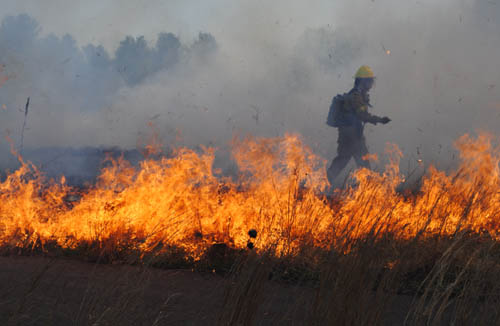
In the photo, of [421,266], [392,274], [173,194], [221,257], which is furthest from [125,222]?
[392,274]

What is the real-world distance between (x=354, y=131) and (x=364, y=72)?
1.43 meters

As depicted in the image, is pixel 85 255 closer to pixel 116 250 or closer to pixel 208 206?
pixel 116 250

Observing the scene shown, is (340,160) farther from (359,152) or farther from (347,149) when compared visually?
(359,152)

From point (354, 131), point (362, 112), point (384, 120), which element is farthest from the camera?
point (354, 131)

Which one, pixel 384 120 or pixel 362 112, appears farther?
pixel 362 112

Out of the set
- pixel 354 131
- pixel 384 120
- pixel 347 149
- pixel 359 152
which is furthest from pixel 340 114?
pixel 384 120

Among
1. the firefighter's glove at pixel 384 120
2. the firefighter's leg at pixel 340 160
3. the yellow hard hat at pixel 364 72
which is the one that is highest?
the yellow hard hat at pixel 364 72

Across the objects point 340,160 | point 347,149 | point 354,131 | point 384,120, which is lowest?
point 340,160

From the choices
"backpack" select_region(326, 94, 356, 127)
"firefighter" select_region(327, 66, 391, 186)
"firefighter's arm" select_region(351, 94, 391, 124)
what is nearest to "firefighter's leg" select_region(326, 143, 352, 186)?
"firefighter" select_region(327, 66, 391, 186)

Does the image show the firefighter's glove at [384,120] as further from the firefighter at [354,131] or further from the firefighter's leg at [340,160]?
the firefighter's leg at [340,160]

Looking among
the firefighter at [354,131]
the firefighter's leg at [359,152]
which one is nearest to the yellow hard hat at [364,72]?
the firefighter at [354,131]

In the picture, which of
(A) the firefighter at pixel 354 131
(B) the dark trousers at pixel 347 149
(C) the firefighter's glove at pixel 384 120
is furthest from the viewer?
(B) the dark trousers at pixel 347 149

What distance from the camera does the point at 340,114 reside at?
10.3m

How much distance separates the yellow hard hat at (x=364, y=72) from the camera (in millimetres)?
10484
